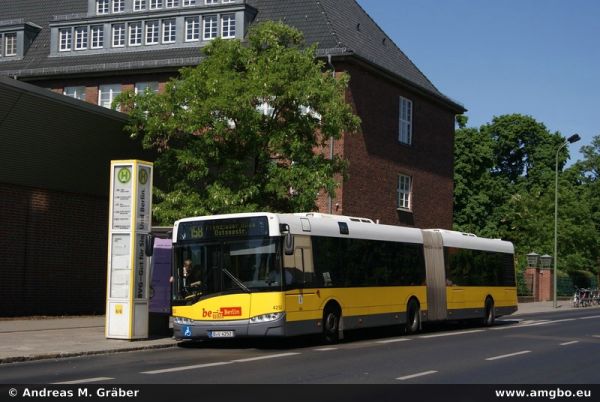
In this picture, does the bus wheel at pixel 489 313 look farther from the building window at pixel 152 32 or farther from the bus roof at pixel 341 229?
the building window at pixel 152 32

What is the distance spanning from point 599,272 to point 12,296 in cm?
5886

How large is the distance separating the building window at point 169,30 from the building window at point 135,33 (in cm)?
135

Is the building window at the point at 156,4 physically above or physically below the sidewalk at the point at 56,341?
above

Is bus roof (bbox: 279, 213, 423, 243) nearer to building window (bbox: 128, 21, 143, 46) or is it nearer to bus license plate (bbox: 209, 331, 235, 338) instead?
bus license plate (bbox: 209, 331, 235, 338)

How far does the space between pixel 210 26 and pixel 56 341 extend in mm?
26177

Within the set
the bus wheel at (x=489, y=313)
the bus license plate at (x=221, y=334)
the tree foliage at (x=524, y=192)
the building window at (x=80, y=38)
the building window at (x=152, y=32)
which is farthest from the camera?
the tree foliage at (x=524, y=192)

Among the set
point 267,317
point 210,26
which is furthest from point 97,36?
point 267,317

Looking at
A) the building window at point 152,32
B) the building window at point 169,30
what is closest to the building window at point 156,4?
the building window at point 152,32

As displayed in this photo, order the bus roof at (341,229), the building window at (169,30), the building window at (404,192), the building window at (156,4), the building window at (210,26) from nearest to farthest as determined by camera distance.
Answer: the bus roof at (341,229), the building window at (210,26), the building window at (169,30), the building window at (404,192), the building window at (156,4)

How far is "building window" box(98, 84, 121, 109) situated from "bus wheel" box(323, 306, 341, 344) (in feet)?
83.8

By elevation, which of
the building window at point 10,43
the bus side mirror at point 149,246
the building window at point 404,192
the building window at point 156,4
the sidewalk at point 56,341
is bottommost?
the sidewalk at point 56,341

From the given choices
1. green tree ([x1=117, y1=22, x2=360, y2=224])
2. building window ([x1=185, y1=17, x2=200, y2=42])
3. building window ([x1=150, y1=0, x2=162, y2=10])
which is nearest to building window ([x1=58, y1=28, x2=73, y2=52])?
building window ([x1=150, y1=0, x2=162, y2=10])

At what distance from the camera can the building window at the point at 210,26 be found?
1663 inches

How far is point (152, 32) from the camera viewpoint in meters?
43.4
